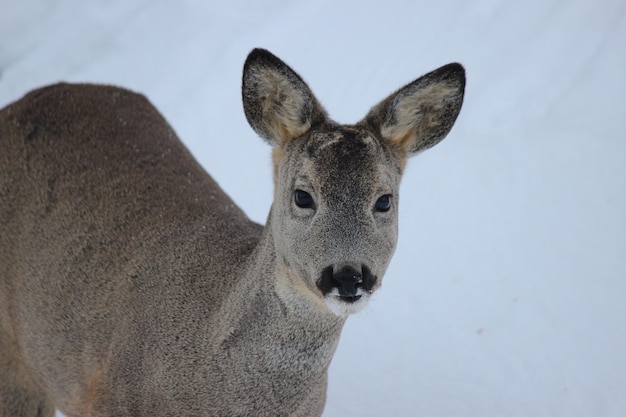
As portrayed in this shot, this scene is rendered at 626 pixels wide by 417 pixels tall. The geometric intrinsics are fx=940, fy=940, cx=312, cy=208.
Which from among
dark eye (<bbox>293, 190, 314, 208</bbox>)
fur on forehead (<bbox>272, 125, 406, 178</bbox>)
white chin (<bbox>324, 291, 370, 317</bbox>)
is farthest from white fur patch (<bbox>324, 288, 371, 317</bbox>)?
fur on forehead (<bbox>272, 125, 406, 178</bbox>)

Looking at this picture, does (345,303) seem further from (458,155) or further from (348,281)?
(458,155)

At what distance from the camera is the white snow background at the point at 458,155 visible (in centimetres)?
564

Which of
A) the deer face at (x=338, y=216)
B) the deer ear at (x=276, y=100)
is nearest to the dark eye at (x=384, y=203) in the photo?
the deer face at (x=338, y=216)

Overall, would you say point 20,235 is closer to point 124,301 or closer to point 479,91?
point 124,301

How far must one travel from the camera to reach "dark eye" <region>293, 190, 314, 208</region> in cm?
361

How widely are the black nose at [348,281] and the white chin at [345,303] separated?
0.11 ft

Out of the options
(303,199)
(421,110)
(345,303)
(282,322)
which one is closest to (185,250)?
(282,322)

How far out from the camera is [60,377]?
14.2 ft

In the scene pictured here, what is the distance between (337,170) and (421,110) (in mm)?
712

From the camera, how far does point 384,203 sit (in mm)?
3672

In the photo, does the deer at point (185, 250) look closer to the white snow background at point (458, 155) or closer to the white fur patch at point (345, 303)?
the white fur patch at point (345, 303)

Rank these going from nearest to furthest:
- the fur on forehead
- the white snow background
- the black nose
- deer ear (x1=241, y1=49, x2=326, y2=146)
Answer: the black nose, the fur on forehead, deer ear (x1=241, y1=49, x2=326, y2=146), the white snow background

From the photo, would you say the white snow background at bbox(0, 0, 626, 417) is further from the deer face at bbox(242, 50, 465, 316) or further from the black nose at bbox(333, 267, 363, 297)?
the black nose at bbox(333, 267, 363, 297)

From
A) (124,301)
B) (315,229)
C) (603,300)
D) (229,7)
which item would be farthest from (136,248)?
(229,7)
